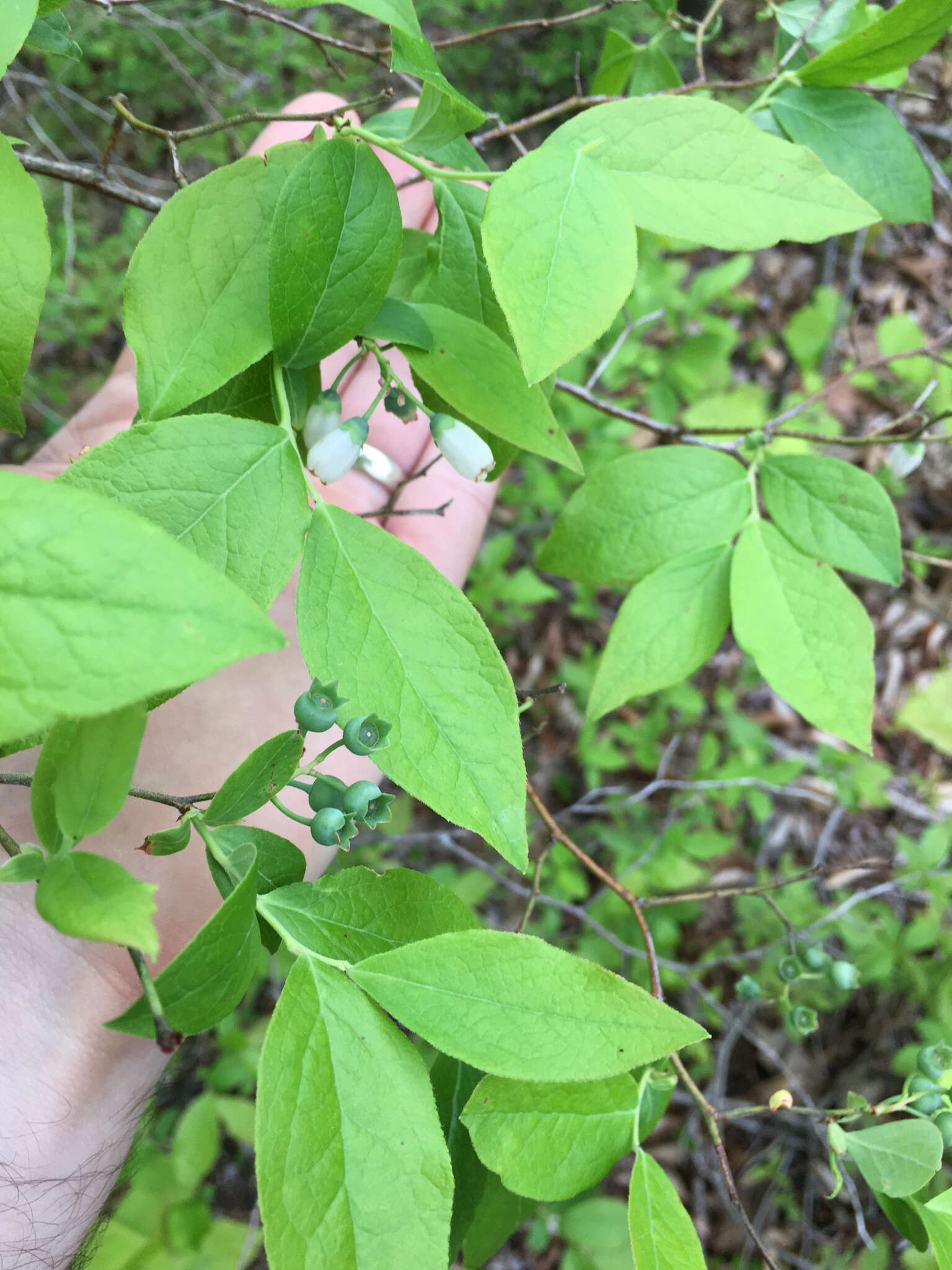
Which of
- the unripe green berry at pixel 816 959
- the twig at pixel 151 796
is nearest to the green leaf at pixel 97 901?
the twig at pixel 151 796

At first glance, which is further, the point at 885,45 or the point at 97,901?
the point at 885,45

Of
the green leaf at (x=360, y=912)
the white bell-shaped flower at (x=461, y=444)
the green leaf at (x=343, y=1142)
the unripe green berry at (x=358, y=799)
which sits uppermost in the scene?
the white bell-shaped flower at (x=461, y=444)

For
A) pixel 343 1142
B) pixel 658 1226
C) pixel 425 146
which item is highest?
pixel 425 146

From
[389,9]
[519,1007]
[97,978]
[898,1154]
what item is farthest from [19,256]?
[898,1154]

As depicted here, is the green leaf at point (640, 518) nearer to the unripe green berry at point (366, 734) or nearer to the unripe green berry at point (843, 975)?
the unripe green berry at point (366, 734)

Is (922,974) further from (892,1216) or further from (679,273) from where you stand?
(679,273)

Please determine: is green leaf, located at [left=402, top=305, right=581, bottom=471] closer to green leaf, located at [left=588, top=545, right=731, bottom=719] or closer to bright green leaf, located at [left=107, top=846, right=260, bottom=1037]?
green leaf, located at [left=588, top=545, right=731, bottom=719]

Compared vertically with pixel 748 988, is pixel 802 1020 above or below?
above

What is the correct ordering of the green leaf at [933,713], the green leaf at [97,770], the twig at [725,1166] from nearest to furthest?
1. the green leaf at [97,770]
2. the twig at [725,1166]
3. the green leaf at [933,713]

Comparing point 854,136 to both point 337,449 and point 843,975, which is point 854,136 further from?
point 843,975
